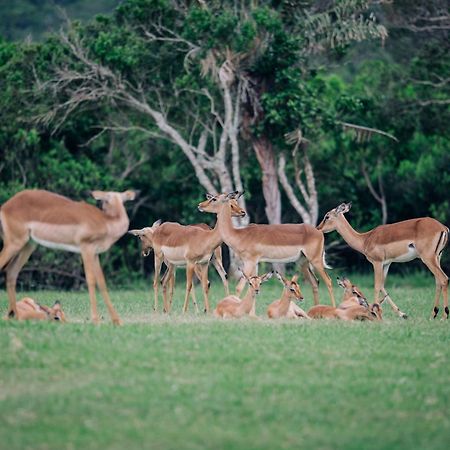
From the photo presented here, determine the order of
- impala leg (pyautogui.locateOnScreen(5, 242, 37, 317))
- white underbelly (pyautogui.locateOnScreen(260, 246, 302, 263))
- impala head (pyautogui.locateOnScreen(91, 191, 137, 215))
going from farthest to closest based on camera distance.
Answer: white underbelly (pyautogui.locateOnScreen(260, 246, 302, 263)) → impala leg (pyautogui.locateOnScreen(5, 242, 37, 317)) → impala head (pyautogui.locateOnScreen(91, 191, 137, 215))

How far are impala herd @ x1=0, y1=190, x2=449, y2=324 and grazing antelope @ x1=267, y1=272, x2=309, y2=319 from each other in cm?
1

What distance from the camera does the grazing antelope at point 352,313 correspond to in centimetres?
1430

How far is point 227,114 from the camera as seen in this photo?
25.0m

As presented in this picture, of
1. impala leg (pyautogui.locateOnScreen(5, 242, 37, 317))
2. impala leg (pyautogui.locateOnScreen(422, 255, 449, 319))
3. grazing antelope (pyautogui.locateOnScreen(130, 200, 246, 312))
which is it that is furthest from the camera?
grazing antelope (pyautogui.locateOnScreen(130, 200, 246, 312))

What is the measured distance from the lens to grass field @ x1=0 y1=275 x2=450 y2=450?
824 cm

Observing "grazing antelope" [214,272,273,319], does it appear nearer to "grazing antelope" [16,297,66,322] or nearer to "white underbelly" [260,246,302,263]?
"white underbelly" [260,246,302,263]

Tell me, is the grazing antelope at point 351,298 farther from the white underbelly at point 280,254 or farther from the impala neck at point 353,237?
the impala neck at point 353,237

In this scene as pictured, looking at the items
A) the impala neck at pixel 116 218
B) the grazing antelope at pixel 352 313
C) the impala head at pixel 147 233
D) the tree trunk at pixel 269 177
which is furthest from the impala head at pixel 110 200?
the tree trunk at pixel 269 177

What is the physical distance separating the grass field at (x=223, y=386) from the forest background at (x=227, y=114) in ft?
40.5

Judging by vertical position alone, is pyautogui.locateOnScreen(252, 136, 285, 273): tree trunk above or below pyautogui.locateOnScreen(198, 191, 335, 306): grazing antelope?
below

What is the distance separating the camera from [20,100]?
85.6ft

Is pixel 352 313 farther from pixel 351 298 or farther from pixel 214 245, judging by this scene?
pixel 214 245

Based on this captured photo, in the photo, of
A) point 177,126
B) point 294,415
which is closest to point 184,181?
point 177,126

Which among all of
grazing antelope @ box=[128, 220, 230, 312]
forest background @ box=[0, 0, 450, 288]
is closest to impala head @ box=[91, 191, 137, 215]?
grazing antelope @ box=[128, 220, 230, 312]
